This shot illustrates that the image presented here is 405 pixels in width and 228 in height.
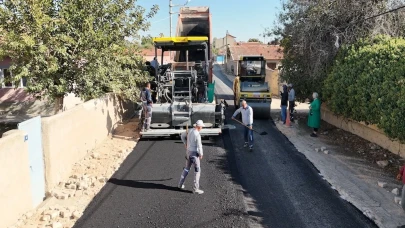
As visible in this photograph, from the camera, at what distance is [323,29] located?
1361 centimetres

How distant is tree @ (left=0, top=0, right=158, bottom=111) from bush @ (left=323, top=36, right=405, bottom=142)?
25.1ft

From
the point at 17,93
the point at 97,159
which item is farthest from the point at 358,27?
the point at 17,93

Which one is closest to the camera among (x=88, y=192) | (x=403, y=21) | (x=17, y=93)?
(x=88, y=192)

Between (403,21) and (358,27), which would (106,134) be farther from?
(403,21)

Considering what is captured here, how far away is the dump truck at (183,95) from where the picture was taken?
37.4ft

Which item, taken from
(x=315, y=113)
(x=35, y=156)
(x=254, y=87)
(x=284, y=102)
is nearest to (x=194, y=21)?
(x=254, y=87)

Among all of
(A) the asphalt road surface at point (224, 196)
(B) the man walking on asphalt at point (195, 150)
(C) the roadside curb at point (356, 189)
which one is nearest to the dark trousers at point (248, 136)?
(A) the asphalt road surface at point (224, 196)

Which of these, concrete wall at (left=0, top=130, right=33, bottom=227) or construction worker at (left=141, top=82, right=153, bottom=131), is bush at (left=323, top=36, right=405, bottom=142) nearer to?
construction worker at (left=141, top=82, right=153, bottom=131)

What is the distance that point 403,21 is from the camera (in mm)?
12789

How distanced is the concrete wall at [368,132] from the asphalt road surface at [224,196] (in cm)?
251

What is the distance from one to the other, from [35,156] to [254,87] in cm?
1059

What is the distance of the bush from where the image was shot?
8.59 m

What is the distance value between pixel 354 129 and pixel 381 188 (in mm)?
4914

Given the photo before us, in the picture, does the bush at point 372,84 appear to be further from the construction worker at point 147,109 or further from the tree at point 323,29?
the construction worker at point 147,109
